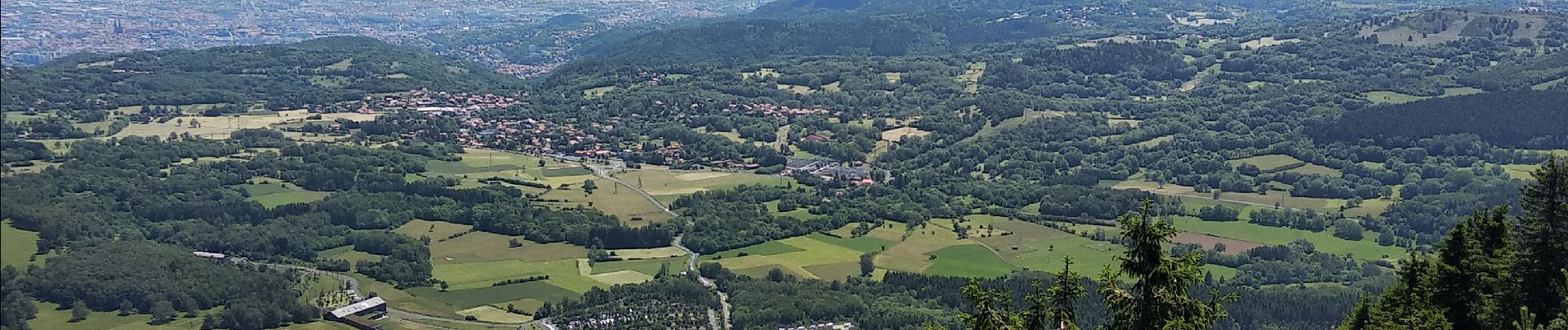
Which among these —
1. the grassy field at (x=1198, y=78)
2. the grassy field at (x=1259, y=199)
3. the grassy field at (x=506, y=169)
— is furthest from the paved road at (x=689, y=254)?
the grassy field at (x=1198, y=78)

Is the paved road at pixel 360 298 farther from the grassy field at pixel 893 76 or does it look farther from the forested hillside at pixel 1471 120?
the grassy field at pixel 893 76

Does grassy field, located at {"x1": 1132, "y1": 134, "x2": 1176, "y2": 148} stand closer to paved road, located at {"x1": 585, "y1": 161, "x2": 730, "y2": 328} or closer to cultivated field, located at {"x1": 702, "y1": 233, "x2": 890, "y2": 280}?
cultivated field, located at {"x1": 702, "y1": 233, "x2": 890, "y2": 280}

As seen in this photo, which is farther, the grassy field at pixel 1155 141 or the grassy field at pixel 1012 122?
the grassy field at pixel 1012 122

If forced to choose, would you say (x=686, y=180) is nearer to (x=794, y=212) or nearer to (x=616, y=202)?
(x=616, y=202)

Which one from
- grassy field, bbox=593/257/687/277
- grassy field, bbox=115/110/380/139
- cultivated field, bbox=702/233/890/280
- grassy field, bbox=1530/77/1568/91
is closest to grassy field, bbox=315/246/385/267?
grassy field, bbox=593/257/687/277

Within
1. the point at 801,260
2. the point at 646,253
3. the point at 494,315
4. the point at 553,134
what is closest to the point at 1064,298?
the point at 494,315
